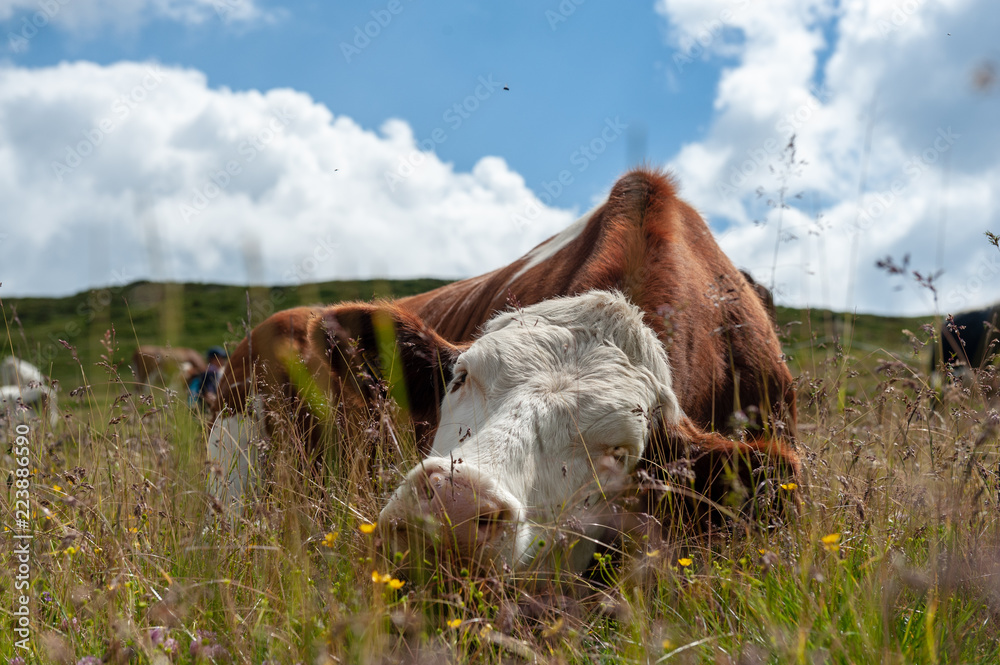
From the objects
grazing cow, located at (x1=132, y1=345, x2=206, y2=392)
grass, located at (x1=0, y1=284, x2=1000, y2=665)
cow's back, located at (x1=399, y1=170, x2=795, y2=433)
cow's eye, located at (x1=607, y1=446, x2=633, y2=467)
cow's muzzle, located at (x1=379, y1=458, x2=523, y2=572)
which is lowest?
grass, located at (x1=0, y1=284, x2=1000, y2=665)

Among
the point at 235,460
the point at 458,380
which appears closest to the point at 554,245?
the point at 458,380

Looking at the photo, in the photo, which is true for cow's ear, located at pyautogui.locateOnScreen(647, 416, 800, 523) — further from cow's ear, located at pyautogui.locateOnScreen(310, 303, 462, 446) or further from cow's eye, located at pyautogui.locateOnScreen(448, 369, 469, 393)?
cow's ear, located at pyautogui.locateOnScreen(310, 303, 462, 446)

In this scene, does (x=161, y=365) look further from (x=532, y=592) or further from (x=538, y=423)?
(x=532, y=592)

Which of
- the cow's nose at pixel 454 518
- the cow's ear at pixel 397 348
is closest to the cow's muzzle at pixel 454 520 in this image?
the cow's nose at pixel 454 518

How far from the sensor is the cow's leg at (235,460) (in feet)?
10.4

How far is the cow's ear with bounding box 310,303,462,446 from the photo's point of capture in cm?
386

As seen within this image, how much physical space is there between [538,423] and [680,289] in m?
1.46

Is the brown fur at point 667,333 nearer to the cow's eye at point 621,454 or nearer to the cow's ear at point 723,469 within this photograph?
the cow's ear at point 723,469

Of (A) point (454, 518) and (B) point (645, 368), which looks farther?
(B) point (645, 368)

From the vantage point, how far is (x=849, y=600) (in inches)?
81.9

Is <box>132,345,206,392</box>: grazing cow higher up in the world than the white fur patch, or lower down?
lower down

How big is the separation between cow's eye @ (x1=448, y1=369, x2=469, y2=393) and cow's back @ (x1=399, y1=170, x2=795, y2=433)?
1.45ft

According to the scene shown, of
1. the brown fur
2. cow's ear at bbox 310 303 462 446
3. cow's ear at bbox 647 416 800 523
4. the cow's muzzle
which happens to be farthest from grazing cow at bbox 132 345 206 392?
cow's ear at bbox 647 416 800 523

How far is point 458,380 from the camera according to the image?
353cm
